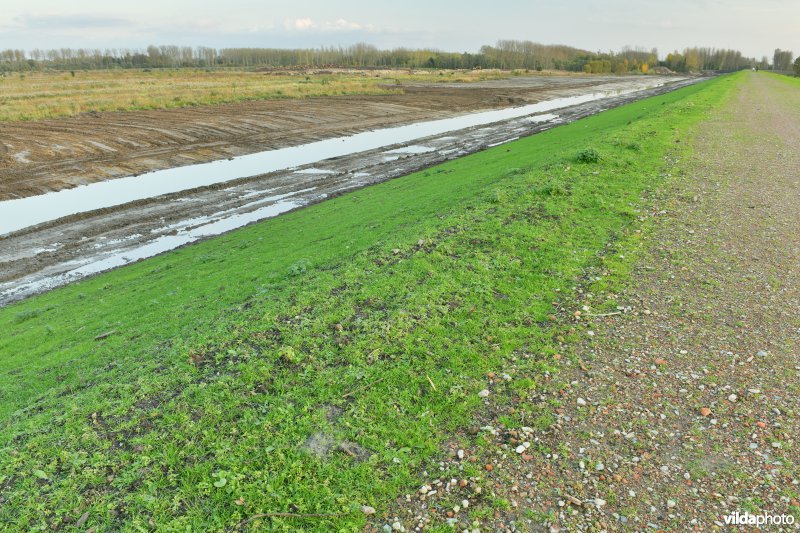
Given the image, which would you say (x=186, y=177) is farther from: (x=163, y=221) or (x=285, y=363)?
(x=285, y=363)

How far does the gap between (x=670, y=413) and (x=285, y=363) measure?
216 inches

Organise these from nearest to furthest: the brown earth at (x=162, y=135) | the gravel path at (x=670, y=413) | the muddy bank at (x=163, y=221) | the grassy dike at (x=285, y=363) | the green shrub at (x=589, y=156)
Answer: the gravel path at (x=670, y=413)
the grassy dike at (x=285, y=363)
the muddy bank at (x=163, y=221)
the green shrub at (x=589, y=156)
the brown earth at (x=162, y=135)

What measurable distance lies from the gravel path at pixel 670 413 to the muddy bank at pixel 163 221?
16845 millimetres

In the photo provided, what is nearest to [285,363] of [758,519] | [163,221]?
[758,519]

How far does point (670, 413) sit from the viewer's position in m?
6.05

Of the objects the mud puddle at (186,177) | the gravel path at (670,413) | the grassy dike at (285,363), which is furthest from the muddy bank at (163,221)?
the gravel path at (670,413)

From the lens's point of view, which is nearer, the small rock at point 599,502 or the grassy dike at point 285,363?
the small rock at point 599,502

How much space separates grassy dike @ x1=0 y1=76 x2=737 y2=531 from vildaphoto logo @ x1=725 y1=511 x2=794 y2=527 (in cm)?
214

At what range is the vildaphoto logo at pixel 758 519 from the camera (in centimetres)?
460

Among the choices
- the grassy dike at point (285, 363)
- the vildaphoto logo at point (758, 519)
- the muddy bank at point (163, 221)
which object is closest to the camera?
the vildaphoto logo at point (758, 519)

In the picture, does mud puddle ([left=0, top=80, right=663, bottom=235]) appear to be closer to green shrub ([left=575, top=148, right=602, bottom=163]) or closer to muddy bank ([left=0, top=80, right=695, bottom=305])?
muddy bank ([left=0, top=80, right=695, bottom=305])

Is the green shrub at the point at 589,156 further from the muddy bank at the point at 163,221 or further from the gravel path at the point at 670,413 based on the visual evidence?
the muddy bank at the point at 163,221

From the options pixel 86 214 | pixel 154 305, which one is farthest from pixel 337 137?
pixel 154 305

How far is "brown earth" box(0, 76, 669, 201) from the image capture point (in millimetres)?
28797
